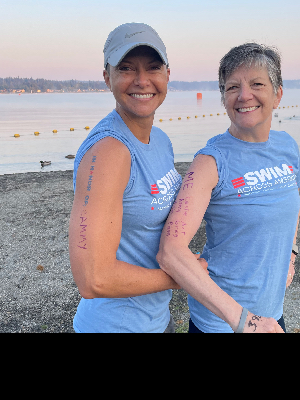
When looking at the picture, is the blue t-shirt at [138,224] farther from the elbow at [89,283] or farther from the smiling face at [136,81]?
the elbow at [89,283]

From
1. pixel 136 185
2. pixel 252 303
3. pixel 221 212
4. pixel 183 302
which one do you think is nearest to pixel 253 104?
pixel 221 212

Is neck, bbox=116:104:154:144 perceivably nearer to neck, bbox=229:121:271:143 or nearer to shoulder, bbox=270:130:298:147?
neck, bbox=229:121:271:143

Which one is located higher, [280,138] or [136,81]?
[136,81]

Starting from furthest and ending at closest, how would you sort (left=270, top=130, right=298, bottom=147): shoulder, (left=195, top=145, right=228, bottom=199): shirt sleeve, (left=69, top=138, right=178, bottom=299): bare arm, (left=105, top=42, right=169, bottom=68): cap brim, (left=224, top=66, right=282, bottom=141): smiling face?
(left=270, top=130, right=298, bottom=147): shoulder, (left=224, top=66, right=282, bottom=141): smiling face, (left=195, top=145, right=228, bottom=199): shirt sleeve, (left=105, top=42, right=169, bottom=68): cap brim, (left=69, top=138, right=178, bottom=299): bare arm

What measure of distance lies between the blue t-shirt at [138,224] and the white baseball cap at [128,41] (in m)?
0.30

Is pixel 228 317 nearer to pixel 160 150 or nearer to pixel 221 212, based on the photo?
pixel 221 212

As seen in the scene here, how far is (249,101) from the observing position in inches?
82.8

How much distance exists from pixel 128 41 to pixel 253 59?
838 millimetres

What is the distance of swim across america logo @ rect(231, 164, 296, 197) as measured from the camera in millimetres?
2014

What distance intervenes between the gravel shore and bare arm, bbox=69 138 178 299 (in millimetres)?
3231

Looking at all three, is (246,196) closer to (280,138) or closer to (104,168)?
(280,138)

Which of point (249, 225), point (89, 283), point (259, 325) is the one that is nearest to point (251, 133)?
point (249, 225)

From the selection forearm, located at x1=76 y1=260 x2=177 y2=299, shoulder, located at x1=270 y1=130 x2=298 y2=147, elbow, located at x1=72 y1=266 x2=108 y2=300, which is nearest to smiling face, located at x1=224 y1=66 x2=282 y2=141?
shoulder, located at x1=270 y1=130 x2=298 y2=147
